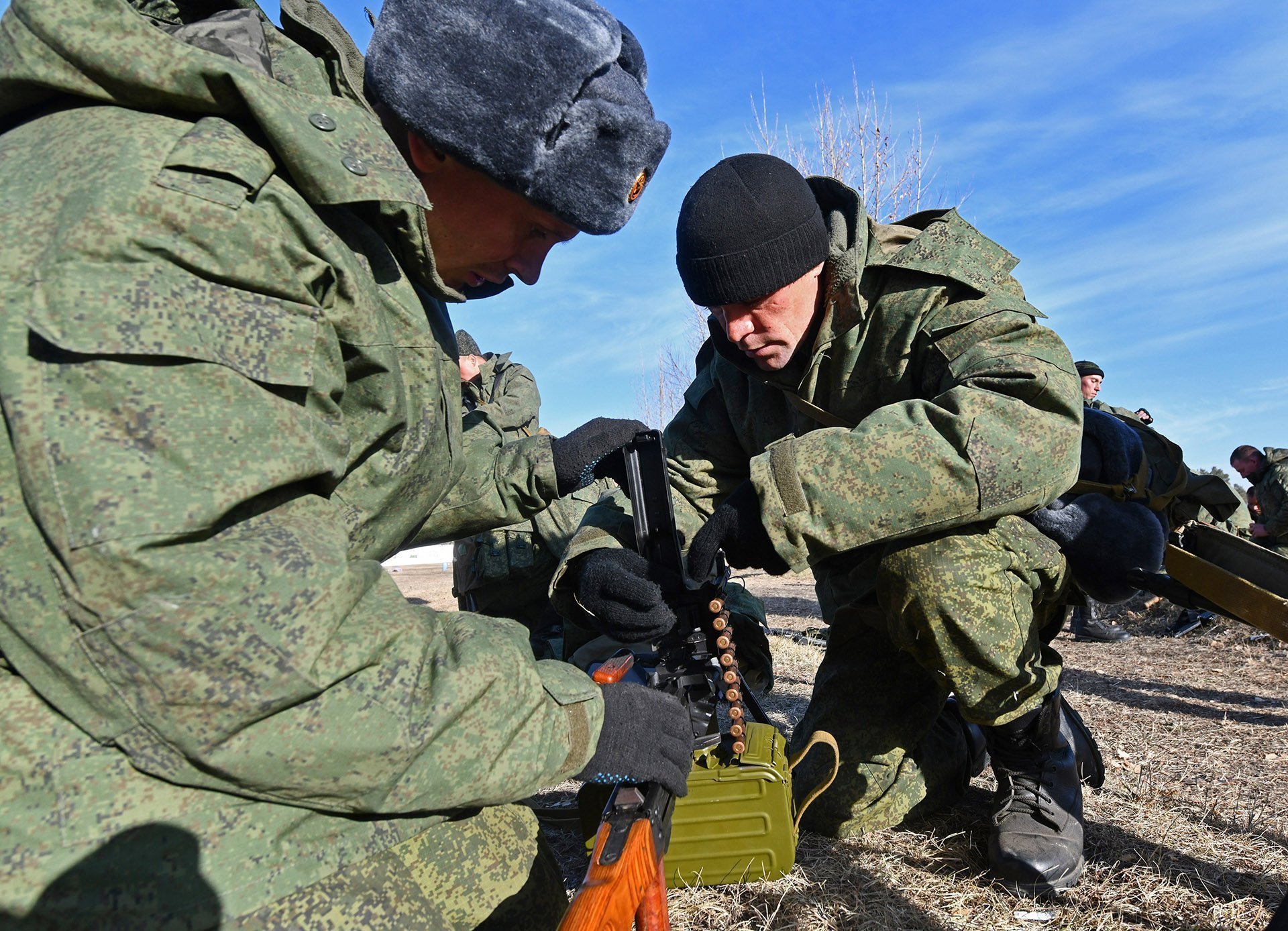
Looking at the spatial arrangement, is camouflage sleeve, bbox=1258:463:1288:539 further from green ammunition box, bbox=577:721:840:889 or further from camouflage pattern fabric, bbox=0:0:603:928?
camouflage pattern fabric, bbox=0:0:603:928

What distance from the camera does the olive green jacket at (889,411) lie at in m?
2.46

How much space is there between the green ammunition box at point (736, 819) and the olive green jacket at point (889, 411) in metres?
0.59

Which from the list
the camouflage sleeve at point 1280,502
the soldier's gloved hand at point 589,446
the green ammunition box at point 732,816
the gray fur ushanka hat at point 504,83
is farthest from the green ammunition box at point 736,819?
the camouflage sleeve at point 1280,502

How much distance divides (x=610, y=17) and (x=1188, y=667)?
7.13 meters

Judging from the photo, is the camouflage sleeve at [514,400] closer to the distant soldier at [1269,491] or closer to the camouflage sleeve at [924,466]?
the camouflage sleeve at [924,466]

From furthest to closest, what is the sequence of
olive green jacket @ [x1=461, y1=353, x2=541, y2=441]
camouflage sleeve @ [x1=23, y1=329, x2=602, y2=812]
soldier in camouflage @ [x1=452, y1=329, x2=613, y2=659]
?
olive green jacket @ [x1=461, y1=353, x2=541, y2=441] < soldier in camouflage @ [x1=452, y1=329, x2=613, y2=659] < camouflage sleeve @ [x1=23, y1=329, x2=602, y2=812]

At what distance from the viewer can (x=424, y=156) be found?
1.99 meters

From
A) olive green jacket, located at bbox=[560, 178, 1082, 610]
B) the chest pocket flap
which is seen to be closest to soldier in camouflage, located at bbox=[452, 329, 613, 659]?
olive green jacket, located at bbox=[560, 178, 1082, 610]

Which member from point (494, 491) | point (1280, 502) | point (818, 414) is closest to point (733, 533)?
point (494, 491)

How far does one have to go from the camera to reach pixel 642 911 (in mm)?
1731

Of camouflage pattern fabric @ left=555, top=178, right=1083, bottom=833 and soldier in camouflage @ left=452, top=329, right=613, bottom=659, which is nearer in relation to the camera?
camouflage pattern fabric @ left=555, top=178, right=1083, bottom=833

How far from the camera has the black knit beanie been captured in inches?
115

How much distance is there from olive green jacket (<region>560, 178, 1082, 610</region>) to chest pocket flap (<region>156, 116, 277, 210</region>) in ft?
4.92

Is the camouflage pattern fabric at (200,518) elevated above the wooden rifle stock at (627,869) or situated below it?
above
